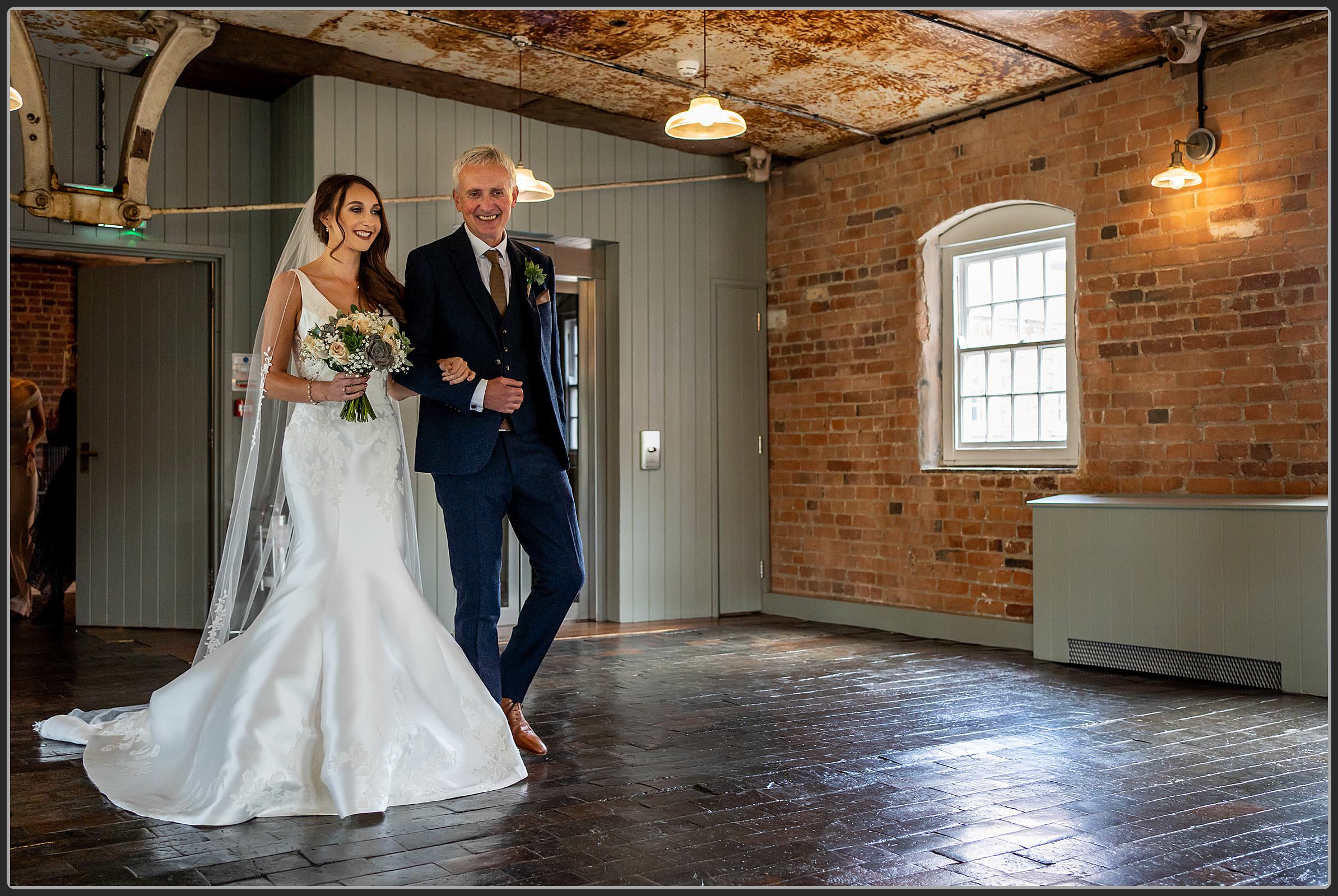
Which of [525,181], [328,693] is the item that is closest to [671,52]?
[525,181]

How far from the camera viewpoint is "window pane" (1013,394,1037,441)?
22.9 ft

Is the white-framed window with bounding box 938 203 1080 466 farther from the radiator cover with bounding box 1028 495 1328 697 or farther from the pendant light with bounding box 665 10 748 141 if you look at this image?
the pendant light with bounding box 665 10 748 141

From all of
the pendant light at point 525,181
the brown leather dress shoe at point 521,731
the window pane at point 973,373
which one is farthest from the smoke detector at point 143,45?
the window pane at point 973,373

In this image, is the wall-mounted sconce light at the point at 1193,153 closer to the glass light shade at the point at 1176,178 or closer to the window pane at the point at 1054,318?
the glass light shade at the point at 1176,178

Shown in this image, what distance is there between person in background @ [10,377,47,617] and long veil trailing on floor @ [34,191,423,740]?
16.5 ft

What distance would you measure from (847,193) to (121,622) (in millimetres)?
5597

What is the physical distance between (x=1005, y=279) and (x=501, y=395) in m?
4.46

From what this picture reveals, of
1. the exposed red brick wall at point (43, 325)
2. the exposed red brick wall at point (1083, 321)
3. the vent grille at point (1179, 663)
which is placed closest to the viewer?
the vent grille at point (1179, 663)

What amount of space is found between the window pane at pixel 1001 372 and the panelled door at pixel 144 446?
4918 mm

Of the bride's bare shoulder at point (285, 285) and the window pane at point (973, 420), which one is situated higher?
the bride's bare shoulder at point (285, 285)

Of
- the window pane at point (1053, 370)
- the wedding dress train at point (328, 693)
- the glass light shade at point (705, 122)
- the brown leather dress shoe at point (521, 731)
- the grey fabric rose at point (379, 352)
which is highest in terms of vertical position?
the glass light shade at point (705, 122)

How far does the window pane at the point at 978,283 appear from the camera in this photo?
287 inches

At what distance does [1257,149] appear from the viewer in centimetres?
577

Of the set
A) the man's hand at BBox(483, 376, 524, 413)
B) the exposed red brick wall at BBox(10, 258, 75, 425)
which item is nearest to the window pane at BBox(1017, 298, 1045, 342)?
the man's hand at BBox(483, 376, 524, 413)
